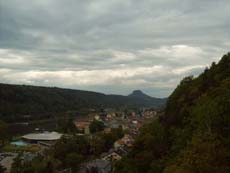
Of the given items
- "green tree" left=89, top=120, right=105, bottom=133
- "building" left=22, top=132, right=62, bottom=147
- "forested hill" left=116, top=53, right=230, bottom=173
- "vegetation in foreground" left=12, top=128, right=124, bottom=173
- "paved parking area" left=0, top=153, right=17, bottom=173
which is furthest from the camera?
"green tree" left=89, top=120, right=105, bottom=133

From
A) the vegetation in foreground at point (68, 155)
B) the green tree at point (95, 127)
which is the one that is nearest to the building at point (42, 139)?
the green tree at point (95, 127)

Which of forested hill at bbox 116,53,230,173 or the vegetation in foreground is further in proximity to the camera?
the vegetation in foreground

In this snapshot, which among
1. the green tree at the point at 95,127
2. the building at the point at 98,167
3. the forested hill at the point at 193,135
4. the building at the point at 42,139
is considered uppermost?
the forested hill at the point at 193,135

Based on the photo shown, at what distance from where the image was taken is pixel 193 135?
24938 mm

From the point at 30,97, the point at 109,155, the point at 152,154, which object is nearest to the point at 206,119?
the point at 152,154

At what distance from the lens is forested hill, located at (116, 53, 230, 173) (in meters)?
16.8

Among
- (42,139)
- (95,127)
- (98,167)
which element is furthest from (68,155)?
(95,127)

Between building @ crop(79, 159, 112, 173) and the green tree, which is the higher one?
the green tree

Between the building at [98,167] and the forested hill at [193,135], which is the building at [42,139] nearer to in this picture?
the building at [98,167]

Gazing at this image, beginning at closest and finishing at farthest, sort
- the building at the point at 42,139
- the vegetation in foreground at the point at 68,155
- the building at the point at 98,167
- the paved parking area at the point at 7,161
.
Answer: the vegetation in foreground at the point at 68,155 < the building at the point at 98,167 < the paved parking area at the point at 7,161 < the building at the point at 42,139

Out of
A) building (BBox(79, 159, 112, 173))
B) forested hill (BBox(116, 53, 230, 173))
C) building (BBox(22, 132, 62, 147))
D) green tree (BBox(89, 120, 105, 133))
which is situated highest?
forested hill (BBox(116, 53, 230, 173))

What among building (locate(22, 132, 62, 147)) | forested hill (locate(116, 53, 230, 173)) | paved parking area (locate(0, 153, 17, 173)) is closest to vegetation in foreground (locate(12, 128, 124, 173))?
paved parking area (locate(0, 153, 17, 173))

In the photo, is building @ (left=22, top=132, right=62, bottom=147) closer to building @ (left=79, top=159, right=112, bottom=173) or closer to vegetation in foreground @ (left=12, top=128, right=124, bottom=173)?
vegetation in foreground @ (left=12, top=128, right=124, bottom=173)

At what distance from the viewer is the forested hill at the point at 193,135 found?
16.8m
